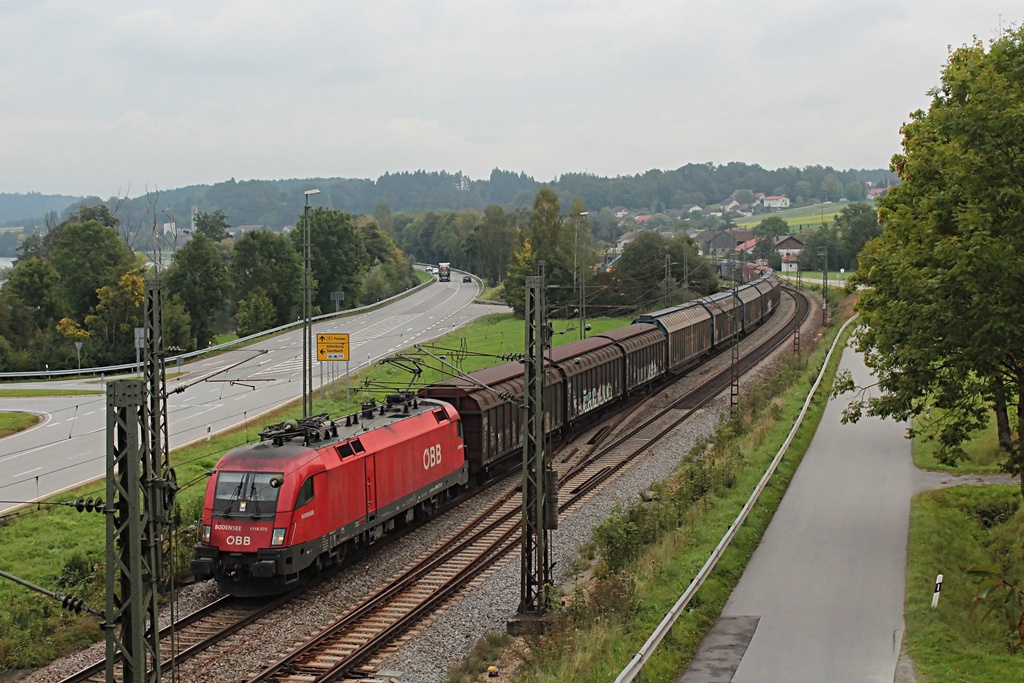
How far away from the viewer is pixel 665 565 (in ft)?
68.1

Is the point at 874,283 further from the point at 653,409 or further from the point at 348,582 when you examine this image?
the point at 653,409

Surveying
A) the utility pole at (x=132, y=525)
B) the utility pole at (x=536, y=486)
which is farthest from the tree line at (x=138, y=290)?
the utility pole at (x=132, y=525)

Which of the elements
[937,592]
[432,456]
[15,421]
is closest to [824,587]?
[937,592]

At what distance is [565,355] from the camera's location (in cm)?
3791

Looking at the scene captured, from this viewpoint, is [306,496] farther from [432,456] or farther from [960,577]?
[960,577]

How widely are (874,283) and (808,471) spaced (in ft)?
25.5

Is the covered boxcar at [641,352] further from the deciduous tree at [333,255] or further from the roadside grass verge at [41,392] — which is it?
the deciduous tree at [333,255]

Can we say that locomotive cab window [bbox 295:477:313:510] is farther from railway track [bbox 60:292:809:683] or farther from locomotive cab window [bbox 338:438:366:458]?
railway track [bbox 60:292:809:683]

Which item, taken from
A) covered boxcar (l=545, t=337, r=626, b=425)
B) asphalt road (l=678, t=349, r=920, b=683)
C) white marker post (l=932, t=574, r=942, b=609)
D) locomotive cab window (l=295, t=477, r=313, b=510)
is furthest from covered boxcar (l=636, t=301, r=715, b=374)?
locomotive cab window (l=295, t=477, r=313, b=510)

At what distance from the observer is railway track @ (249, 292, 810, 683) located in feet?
55.4

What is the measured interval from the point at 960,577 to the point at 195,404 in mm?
35186

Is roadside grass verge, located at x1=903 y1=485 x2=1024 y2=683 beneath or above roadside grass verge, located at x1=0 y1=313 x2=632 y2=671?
above

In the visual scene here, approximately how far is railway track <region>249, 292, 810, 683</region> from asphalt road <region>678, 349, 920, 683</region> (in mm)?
5671

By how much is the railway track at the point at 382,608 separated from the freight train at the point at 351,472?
75 centimetres
